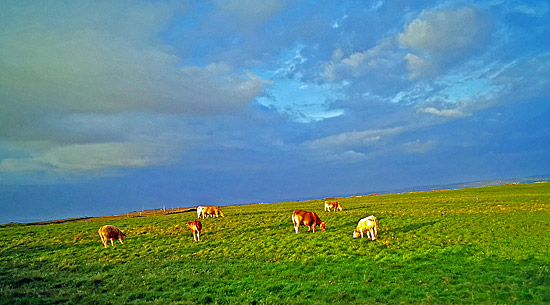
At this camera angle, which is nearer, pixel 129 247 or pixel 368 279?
pixel 368 279

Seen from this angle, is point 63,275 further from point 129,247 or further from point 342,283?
point 342,283

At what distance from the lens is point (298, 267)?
16.0 meters

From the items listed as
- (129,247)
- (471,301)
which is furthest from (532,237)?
(129,247)

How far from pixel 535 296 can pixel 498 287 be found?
1.29 m

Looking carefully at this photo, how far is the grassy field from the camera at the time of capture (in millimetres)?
11883

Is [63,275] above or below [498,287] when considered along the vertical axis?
above

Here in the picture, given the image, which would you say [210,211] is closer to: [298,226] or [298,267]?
[298,226]

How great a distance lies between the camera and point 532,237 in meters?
20.2

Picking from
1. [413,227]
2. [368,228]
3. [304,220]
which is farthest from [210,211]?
[413,227]

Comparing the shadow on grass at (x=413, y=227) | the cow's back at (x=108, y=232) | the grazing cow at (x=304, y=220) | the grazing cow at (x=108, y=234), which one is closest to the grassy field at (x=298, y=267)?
the shadow on grass at (x=413, y=227)

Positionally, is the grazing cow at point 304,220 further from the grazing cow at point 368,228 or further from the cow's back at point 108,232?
the cow's back at point 108,232

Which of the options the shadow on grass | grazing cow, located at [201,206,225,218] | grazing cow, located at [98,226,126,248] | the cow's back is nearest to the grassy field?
the shadow on grass

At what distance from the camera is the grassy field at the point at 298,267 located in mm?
11883

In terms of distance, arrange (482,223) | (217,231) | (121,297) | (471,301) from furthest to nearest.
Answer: (217,231), (482,223), (121,297), (471,301)
